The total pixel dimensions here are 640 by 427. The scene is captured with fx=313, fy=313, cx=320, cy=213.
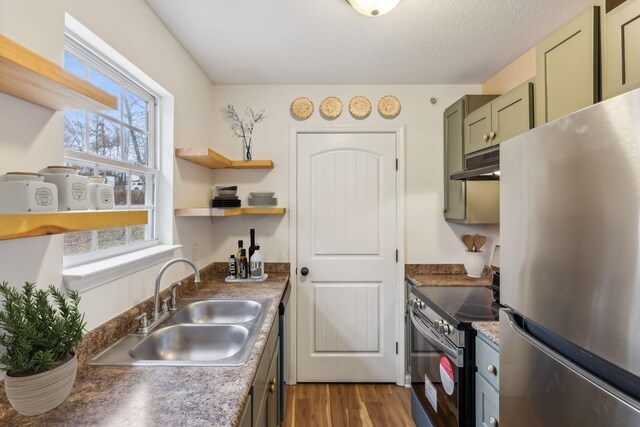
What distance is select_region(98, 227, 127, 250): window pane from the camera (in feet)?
4.60

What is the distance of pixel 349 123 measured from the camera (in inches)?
102

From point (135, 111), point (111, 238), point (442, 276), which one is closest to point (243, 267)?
point (111, 238)

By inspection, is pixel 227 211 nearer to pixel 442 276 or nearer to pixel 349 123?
pixel 349 123

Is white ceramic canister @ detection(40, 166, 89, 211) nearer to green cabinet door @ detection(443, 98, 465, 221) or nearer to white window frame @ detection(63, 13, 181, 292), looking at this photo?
white window frame @ detection(63, 13, 181, 292)

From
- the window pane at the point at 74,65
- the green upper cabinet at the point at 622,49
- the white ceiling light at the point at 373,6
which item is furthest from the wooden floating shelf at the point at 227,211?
the green upper cabinet at the point at 622,49

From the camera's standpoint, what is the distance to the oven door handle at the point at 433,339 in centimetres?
154

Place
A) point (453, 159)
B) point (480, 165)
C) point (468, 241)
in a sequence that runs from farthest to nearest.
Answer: point (468, 241)
point (453, 159)
point (480, 165)

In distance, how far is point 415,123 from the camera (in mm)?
2596

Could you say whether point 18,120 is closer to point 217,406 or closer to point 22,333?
point 22,333

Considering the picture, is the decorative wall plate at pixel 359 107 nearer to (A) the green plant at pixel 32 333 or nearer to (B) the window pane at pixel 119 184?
(B) the window pane at pixel 119 184

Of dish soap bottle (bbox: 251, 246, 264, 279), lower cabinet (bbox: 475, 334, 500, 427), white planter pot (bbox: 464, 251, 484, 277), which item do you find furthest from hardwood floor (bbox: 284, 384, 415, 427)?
white planter pot (bbox: 464, 251, 484, 277)

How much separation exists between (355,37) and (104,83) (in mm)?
1353

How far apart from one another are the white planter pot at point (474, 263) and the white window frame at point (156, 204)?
83.1 inches

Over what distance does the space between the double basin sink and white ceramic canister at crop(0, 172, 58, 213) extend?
656mm
